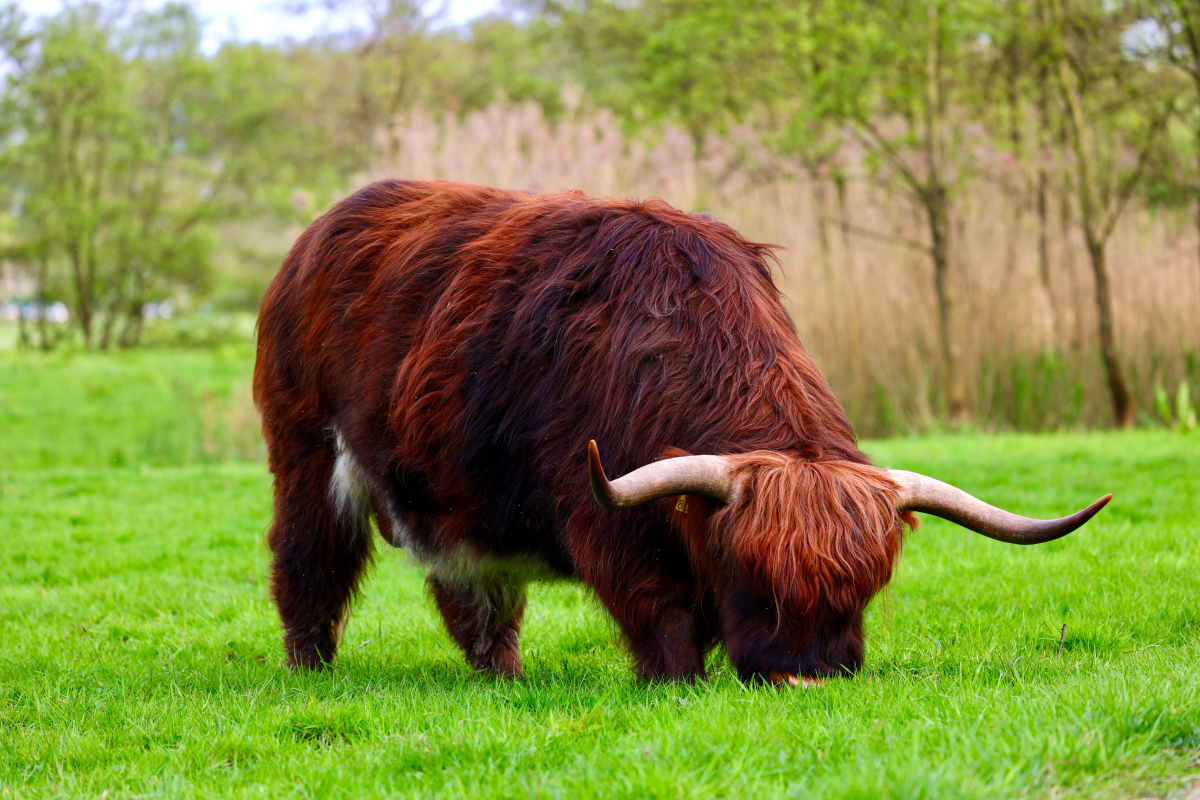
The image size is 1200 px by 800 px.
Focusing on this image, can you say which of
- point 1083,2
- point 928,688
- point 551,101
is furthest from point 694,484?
point 551,101

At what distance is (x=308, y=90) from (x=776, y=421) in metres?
26.1

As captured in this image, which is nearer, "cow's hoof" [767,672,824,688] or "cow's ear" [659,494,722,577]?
"cow's hoof" [767,672,824,688]

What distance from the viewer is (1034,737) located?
→ 9.09 feet

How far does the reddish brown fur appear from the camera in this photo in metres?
3.41

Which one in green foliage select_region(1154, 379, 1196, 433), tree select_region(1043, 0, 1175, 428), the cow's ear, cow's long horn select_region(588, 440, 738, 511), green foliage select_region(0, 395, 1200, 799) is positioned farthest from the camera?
tree select_region(1043, 0, 1175, 428)

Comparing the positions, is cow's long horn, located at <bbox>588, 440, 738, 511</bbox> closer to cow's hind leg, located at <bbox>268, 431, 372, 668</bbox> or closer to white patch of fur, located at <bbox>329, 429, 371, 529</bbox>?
white patch of fur, located at <bbox>329, 429, 371, 529</bbox>

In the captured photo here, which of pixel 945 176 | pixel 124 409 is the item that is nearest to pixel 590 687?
pixel 945 176

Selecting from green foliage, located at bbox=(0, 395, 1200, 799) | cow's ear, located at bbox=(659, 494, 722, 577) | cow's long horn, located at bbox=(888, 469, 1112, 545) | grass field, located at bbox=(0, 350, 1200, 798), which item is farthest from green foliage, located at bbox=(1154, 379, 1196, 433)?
cow's ear, located at bbox=(659, 494, 722, 577)

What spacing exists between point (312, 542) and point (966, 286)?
8.99 meters

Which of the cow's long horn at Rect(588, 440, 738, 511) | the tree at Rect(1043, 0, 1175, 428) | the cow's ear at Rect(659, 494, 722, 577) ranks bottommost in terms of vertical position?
the cow's ear at Rect(659, 494, 722, 577)

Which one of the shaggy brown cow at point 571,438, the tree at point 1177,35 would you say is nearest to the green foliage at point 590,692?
the shaggy brown cow at point 571,438

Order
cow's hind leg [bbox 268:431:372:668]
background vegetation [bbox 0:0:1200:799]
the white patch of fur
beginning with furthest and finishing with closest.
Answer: cow's hind leg [bbox 268:431:372:668] < the white patch of fur < background vegetation [bbox 0:0:1200:799]

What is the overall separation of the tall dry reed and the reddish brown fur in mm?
7489

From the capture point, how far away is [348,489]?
4922mm
